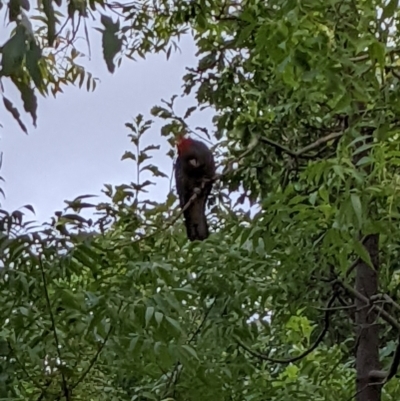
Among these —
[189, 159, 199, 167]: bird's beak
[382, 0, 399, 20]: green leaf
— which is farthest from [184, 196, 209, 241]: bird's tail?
[382, 0, 399, 20]: green leaf

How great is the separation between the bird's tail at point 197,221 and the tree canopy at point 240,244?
0.10 meters

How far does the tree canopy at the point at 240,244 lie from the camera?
4.49 feet

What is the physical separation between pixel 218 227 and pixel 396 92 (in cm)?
126

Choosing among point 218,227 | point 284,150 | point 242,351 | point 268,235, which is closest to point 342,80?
point 268,235

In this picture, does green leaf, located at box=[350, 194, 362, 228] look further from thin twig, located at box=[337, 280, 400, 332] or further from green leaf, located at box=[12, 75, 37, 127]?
thin twig, located at box=[337, 280, 400, 332]

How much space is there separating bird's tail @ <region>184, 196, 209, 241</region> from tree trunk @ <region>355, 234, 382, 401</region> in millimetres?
504

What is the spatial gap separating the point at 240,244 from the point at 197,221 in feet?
1.98

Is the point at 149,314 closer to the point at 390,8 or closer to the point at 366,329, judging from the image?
the point at 390,8

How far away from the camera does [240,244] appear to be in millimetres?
1854

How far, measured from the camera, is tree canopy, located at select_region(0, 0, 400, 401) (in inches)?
53.9

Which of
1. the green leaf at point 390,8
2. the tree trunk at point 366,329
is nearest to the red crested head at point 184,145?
the tree trunk at point 366,329

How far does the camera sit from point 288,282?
1.90 meters

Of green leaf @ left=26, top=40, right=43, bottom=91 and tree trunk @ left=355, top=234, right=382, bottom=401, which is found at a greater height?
tree trunk @ left=355, top=234, right=382, bottom=401

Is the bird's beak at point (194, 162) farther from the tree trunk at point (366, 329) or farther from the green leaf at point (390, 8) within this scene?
the green leaf at point (390, 8)
